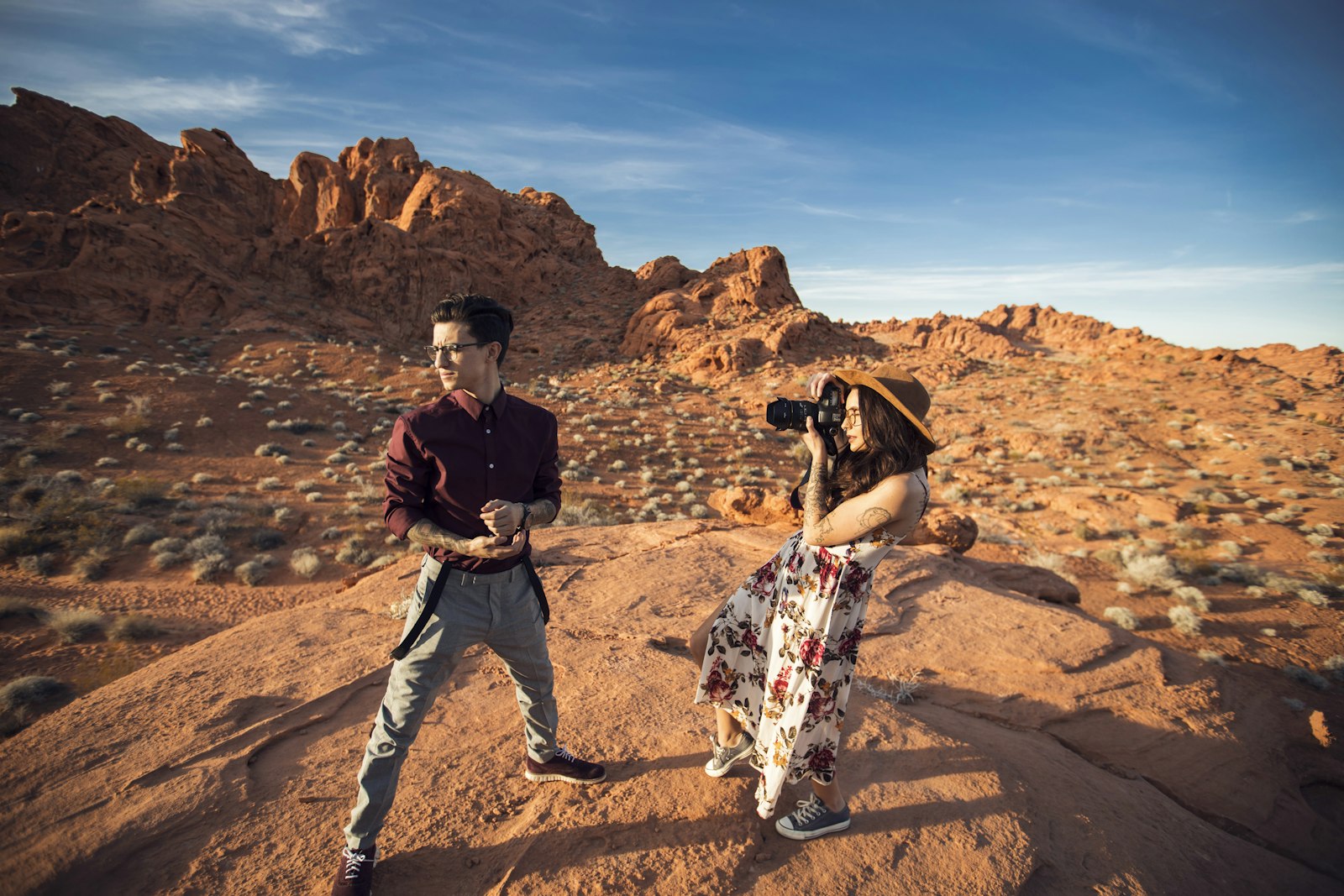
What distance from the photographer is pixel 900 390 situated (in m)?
2.21

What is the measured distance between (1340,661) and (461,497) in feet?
32.0

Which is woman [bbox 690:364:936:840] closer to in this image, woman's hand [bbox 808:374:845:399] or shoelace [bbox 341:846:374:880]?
woman's hand [bbox 808:374:845:399]

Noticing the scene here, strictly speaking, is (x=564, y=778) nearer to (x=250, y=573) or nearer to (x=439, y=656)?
(x=439, y=656)

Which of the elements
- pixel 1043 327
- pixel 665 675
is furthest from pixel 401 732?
pixel 1043 327

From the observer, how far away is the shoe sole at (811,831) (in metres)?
2.46

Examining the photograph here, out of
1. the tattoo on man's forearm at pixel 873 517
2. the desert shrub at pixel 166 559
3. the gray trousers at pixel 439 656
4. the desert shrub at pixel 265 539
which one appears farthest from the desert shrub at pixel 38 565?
the tattoo on man's forearm at pixel 873 517

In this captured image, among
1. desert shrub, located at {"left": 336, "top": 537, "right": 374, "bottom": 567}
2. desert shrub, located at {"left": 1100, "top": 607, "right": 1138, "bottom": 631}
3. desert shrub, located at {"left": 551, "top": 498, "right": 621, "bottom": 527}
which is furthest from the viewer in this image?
desert shrub, located at {"left": 551, "top": 498, "right": 621, "bottom": 527}

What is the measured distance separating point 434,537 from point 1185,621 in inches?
378

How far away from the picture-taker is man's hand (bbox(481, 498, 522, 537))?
2076 mm

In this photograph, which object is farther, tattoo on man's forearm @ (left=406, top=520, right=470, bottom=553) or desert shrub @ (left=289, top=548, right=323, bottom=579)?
desert shrub @ (left=289, top=548, right=323, bottom=579)

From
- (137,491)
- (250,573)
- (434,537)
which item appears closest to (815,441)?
(434,537)

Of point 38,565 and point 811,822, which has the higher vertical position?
point 811,822

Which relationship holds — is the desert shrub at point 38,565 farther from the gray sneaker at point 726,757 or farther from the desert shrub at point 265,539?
the gray sneaker at point 726,757

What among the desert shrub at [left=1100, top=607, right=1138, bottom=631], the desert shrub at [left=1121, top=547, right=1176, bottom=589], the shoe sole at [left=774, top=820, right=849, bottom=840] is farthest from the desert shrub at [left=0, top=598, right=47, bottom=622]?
the desert shrub at [left=1121, top=547, right=1176, bottom=589]
